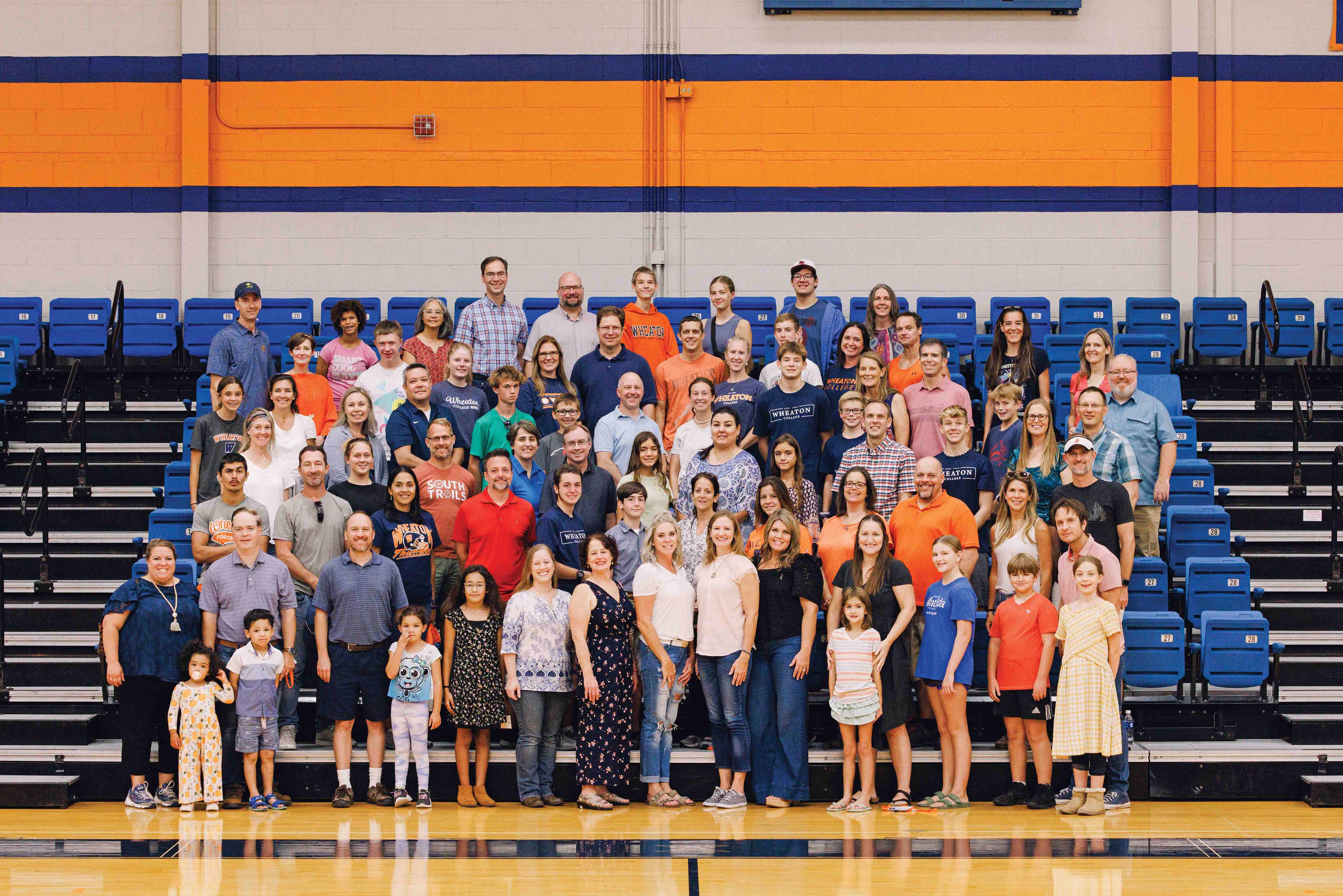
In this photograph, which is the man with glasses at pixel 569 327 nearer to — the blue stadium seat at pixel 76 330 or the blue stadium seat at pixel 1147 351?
the blue stadium seat at pixel 1147 351

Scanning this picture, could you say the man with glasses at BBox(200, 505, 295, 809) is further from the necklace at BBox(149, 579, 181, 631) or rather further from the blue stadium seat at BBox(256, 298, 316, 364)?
the blue stadium seat at BBox(256, 298, 316, 364)

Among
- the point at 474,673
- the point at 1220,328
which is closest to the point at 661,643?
the point at 474,673

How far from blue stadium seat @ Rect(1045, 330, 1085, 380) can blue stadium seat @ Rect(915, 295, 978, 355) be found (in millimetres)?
994

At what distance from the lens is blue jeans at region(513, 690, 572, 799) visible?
6570mm

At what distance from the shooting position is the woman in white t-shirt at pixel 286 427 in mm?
7246

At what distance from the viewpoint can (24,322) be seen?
34.2 ft

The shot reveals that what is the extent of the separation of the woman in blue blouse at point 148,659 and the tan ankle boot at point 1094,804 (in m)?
4.30

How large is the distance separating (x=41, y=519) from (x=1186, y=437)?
23.2 feet

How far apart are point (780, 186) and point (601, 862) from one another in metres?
6.96

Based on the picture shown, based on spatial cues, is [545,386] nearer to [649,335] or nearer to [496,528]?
[649,335]

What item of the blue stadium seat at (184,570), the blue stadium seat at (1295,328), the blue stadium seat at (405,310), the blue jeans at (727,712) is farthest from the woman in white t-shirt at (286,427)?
the blue stadium seat at (1295,328)

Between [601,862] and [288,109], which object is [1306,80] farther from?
[601,862]

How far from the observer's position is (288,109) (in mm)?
11328

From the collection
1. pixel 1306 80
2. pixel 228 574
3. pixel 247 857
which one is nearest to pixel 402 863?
pixel 247 857
